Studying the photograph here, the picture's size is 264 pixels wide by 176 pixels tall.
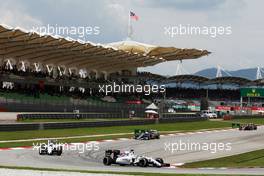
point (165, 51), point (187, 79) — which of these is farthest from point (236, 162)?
point (187, 79)

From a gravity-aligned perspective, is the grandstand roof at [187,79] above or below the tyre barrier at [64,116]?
above

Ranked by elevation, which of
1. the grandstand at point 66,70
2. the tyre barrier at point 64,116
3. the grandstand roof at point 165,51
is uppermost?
the grandstand roof at point 165,51

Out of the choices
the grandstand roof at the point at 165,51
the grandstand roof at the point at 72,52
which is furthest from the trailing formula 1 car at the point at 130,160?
the grandstand roof at the point at 165,51

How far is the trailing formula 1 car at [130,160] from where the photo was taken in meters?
22.4

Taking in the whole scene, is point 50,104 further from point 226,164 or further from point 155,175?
point 155,175

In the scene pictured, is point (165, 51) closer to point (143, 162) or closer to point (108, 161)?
point (108, 161)

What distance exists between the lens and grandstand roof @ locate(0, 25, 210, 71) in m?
61.4

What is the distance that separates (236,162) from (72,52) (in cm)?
5217

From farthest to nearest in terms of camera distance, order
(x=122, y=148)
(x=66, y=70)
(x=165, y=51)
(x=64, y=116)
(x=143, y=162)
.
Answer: (x=165, y=51) → (x=66, y=70) → (x=64, y=116) → (x=122, y=148) → (x=143, y=162)

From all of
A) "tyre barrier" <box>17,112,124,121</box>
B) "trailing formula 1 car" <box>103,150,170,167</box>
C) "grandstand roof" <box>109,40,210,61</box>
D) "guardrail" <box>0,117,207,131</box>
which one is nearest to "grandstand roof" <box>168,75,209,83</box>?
"grandstand roof" <box>109,40,210,61</box>

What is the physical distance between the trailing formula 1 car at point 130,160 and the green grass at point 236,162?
204cm

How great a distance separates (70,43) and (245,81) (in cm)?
7032

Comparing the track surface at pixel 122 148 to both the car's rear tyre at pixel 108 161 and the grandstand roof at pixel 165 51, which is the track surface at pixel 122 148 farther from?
the grandstand roof at pixel 165 51

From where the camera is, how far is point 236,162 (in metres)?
26.2
